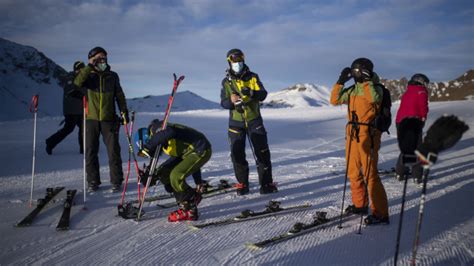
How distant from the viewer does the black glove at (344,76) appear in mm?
4496

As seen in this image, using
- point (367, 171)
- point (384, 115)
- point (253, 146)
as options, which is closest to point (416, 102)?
point (384, 115)

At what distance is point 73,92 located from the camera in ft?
20.1

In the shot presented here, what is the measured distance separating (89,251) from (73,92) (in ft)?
11.5

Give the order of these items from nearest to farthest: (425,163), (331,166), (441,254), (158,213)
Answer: (425,163)
(441,254)
(158,213)
(331,166)

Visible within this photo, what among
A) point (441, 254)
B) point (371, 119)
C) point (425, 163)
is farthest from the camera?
point (371, 119)

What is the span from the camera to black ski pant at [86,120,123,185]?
5.96 metres

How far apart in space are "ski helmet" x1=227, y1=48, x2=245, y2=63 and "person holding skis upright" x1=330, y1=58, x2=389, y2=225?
193cm

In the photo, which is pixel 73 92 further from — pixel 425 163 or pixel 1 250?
pixel 425 163

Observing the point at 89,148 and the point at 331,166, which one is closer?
the point at 89,148

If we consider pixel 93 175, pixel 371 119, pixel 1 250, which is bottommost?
pixel 1 250

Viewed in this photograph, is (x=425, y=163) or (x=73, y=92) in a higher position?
(x=73, y=92)

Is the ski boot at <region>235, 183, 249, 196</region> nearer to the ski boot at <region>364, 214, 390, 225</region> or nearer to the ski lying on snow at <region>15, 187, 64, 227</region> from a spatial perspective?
the ski boot at <region>364, 214, 390, 225</region>

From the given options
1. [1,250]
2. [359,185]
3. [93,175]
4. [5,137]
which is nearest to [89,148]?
[93,175]

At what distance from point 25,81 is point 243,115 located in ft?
290
